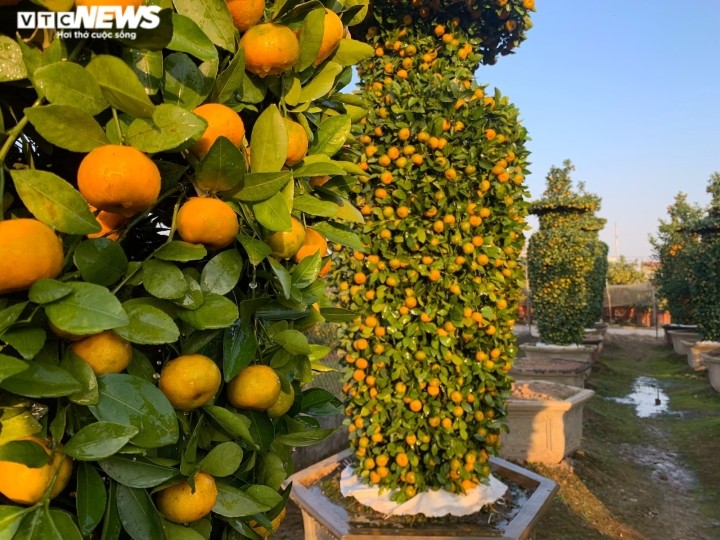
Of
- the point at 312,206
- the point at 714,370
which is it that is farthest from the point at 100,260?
the point at 714,370

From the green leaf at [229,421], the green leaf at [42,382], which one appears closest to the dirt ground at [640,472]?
the green leaf at [229,421]

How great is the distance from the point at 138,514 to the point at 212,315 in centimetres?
30

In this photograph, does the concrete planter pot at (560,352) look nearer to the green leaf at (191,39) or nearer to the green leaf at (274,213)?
the green leaf at (274,213)

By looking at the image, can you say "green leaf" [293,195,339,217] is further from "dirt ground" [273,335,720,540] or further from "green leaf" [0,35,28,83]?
"dirt ground" [273,335,720,540]

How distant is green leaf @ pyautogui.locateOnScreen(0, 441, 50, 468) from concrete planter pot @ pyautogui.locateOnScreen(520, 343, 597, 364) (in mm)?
11608

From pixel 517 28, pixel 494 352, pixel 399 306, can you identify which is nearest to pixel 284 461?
pixel 399 306

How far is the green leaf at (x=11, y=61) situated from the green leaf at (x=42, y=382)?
37cm

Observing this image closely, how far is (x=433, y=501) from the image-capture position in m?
3.11

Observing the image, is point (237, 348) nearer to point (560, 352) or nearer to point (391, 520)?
point (391, 520)

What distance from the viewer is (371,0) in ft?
11.0

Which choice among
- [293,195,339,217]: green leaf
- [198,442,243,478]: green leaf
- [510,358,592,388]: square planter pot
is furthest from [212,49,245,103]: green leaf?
[510,358,592,388]: square planter pot

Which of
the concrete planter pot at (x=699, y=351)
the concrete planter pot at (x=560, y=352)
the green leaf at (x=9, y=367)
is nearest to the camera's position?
the green leaf at (x=9, y=367)

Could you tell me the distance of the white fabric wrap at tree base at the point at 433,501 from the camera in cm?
308

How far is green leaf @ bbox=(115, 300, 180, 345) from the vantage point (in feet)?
2.25
